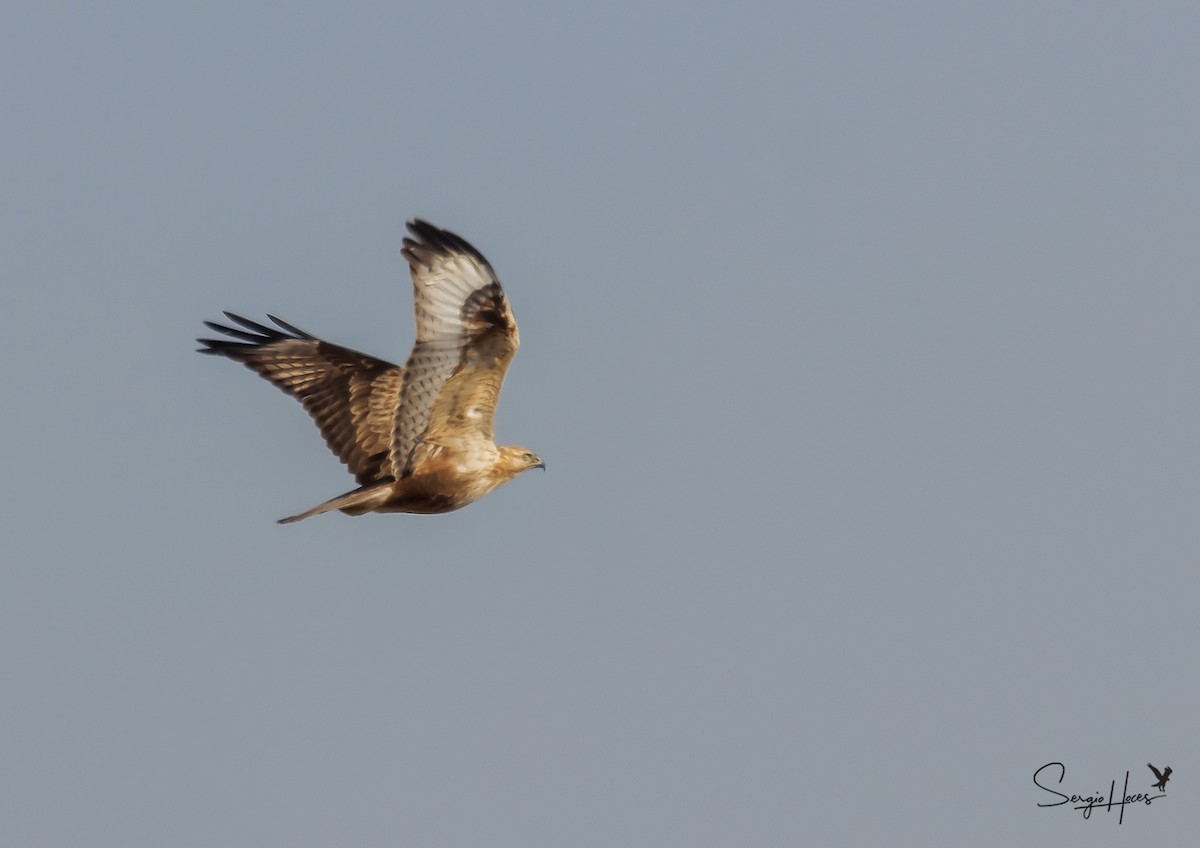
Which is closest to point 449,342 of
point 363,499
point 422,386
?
point 422,386

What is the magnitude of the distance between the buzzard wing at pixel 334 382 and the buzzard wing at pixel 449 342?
47.7 inches

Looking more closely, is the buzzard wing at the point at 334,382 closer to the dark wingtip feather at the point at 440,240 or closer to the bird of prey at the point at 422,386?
the bird of prey at the point at 422,386

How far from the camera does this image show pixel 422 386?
1351 cm

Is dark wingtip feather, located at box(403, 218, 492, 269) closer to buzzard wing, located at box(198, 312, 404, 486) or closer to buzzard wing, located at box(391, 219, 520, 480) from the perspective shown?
buzzard wing, located at box(391, 219, 520, 480)

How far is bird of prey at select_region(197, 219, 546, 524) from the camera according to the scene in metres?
13.0

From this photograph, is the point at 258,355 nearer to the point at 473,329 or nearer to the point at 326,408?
the point at 326,408

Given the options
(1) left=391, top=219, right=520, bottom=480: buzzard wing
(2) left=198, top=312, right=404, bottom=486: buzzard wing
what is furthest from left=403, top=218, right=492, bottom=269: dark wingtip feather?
(2) left=198, top=312, right=404, bottom=486: buzzard wing

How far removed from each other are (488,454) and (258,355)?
2836mm

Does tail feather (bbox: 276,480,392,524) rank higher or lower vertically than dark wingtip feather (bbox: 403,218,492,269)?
lower

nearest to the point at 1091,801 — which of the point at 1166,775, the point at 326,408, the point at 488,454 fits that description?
the point at 1166,775

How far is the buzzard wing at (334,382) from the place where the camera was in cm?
1531

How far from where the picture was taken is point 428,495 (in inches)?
556

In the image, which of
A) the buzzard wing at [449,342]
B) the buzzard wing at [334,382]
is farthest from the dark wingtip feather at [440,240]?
the buzzard wing at [334,382]

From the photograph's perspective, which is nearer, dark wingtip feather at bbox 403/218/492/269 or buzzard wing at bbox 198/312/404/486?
dark wingtip feather at bbox 403/218/492/269
